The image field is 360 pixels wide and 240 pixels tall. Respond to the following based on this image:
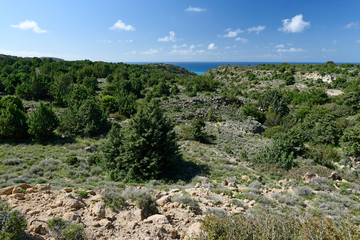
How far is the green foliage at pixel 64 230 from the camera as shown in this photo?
4.91 metres

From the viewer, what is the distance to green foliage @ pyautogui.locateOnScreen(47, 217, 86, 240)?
193 inches

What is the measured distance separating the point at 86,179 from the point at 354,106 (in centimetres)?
4474

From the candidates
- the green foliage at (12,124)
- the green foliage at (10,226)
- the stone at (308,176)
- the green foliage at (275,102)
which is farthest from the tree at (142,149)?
the green foliage at (275,102)

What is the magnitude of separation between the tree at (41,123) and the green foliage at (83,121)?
2.50m

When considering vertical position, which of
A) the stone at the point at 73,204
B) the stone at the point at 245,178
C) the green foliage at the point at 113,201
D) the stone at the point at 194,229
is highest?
the stone at the point at 73,204

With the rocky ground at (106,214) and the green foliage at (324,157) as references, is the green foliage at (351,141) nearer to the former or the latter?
the green foliage at (324,157)

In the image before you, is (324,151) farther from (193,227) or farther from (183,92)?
(183,92)

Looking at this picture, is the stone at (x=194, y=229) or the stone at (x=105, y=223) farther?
the stone at (x=105, y=223)

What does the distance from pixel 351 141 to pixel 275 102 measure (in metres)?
19.9

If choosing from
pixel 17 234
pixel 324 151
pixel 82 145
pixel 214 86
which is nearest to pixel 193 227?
pixel 17 234

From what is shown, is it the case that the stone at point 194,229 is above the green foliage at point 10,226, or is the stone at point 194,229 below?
below

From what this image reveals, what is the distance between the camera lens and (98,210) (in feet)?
21.2

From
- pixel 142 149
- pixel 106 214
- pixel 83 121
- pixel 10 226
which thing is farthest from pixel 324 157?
pixel 83 121

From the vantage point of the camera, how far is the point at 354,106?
1278 inches
